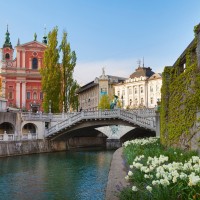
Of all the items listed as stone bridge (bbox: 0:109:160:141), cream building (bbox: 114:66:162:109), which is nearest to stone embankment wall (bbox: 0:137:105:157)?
stone bridge (bbox: 0:109:160:141)

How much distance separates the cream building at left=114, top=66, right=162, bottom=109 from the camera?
77.1m

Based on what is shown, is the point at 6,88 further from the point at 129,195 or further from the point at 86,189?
the point at 129,195

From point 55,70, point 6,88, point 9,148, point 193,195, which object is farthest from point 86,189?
point 6,88

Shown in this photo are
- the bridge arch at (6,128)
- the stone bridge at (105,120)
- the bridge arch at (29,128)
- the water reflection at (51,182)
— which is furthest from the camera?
the bridge arch at (29,128)

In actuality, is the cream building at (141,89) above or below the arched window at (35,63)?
below

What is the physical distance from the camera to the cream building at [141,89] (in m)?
77.1

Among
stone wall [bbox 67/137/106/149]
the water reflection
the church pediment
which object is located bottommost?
the water reflection

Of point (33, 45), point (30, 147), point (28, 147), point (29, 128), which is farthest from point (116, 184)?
point (33, 45)

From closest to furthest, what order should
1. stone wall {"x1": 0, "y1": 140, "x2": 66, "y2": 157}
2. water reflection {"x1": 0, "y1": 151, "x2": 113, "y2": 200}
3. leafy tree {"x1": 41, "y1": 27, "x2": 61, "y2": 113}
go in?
1. water reflection {"x1": 0, "y1": 151, "x2": 113, "y2": 200}
2. stone wall {"x1": 0, "y1": 140, "x2": 66, "y2": 157}
3. leafy tree {"x1": 41, "y1": 27, "x2": 61, "y2": 113}

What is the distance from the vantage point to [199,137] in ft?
43.2

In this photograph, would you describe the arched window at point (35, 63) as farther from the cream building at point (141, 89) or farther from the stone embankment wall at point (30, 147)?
the cream building at point (141, 89)

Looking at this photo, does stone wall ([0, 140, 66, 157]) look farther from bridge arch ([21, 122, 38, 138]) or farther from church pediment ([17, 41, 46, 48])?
church pediment ([17, 41, 46, 48])

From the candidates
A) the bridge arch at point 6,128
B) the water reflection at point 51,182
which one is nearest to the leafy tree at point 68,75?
the bridge arch at point 6,128

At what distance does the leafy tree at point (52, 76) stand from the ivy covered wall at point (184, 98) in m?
26.9
